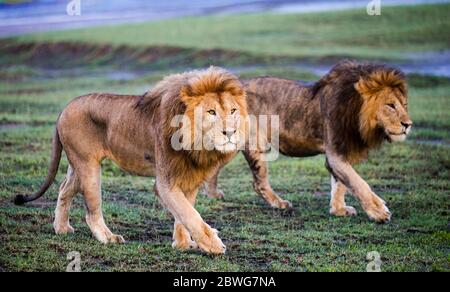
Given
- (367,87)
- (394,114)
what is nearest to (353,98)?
(367,87)

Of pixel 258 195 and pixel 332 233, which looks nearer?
pixel 332 233

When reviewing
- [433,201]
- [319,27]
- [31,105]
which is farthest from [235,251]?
[319,27]

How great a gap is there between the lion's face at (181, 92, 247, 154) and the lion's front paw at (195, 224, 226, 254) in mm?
490

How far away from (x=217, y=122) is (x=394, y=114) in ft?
5.95

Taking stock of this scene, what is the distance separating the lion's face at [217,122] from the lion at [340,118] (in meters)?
1.53

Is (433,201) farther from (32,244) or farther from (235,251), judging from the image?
(32,244)

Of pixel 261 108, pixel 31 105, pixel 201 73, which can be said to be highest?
pixel 201 73

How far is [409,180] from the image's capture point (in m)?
8.77

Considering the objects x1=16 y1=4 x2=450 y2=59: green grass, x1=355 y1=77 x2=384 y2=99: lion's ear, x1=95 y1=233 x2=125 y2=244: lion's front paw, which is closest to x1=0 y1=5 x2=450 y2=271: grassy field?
x1=95 y1=233 x2=125 y2=244: lion's front paw

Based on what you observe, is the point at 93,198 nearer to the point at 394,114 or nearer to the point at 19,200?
the point at 19,200

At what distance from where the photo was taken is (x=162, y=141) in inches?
232

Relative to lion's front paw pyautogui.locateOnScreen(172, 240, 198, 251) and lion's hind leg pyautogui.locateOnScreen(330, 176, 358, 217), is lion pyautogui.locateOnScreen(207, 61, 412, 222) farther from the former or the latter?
lion's front paw pyautogui.locateOnScreen(172, 240, 198, 251)

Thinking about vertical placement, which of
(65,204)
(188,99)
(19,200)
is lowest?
(19,200)
